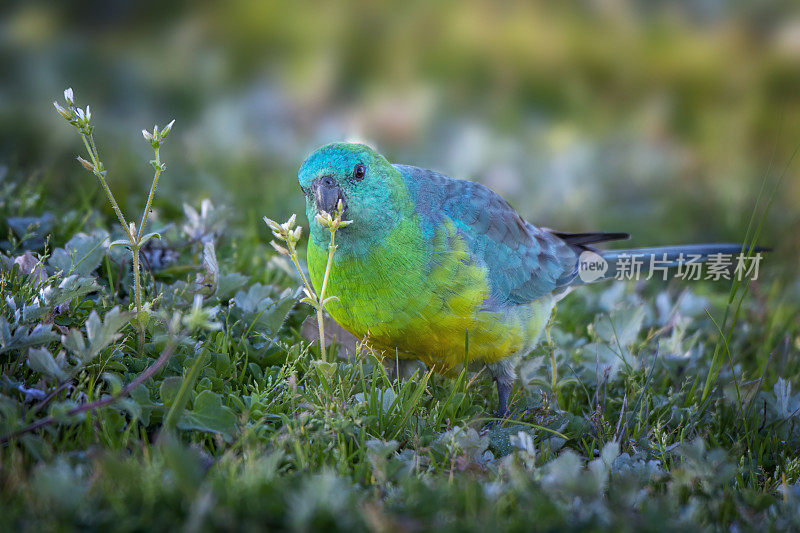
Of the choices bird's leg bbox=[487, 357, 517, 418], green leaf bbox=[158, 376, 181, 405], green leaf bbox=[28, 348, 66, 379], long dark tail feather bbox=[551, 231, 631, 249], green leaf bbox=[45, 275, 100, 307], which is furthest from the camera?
long dark tail feather bbox=[551, 231, 631, 249]

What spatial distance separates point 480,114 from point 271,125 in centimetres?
185

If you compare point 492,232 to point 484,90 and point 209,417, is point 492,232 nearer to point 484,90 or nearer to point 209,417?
point 209,417

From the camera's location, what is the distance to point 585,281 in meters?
3.44

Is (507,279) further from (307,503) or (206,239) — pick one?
(307,503)

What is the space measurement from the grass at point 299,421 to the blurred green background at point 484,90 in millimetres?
1953

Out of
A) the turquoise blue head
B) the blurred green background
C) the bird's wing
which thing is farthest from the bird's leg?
the blurred green background

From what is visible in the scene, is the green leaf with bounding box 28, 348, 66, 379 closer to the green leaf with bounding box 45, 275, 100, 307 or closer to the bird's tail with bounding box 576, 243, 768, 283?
the green leaf with bounding box 45, 275, 100, 307

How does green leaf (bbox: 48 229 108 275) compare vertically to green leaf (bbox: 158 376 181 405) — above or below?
above

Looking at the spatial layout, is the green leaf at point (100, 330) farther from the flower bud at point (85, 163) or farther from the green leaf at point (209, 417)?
the flower bud at point (85, 163)

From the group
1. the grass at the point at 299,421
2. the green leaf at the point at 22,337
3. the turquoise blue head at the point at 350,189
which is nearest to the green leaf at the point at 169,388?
the grass at the point at 299,421

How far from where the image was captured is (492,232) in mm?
2904

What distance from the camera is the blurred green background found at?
16.5 feet

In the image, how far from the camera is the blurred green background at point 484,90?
16.5ft

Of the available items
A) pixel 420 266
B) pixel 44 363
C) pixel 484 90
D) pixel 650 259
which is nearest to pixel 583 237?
pixel 650 259
